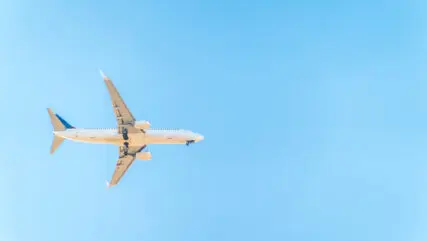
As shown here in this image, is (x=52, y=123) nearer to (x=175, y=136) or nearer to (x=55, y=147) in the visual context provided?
(x=55, y=147)

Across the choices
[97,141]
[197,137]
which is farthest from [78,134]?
[197,137]

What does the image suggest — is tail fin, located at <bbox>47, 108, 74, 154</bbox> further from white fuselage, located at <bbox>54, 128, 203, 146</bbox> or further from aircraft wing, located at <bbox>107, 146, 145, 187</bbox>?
aircraft wing, located at <bbox>107, 146, 145, 187</bbox>

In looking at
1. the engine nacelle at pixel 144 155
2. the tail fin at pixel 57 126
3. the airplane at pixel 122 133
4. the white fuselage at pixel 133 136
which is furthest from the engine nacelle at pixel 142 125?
the tail fin at pixel 57 126

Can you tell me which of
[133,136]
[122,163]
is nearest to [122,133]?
[133,136]

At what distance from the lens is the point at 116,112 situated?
345ft

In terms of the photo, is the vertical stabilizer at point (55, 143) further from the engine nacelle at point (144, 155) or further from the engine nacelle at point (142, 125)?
the engine nacelle at point (144, 155)

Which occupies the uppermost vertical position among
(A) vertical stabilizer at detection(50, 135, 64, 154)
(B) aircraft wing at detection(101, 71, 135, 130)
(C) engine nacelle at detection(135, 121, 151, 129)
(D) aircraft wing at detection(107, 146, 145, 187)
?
(B) aircraft wing at detection(101, 71, 135, 130)

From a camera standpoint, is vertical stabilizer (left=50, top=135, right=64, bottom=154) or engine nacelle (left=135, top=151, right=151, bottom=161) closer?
vertical stabilizer (left=50, top=135, right=64, bottom=154)

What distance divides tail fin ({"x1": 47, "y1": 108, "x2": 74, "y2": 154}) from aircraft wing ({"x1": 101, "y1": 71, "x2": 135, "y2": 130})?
1009cm

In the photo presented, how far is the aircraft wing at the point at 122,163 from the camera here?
116 metres

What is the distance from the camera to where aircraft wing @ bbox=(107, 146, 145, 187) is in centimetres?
11581

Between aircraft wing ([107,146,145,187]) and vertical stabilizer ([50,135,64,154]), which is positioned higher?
aircraft wing ([107,146,145,187])

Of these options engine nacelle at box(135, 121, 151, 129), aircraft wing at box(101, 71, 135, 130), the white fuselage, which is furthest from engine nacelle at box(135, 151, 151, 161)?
engine nacelle at box(135, 121, 151, 129)

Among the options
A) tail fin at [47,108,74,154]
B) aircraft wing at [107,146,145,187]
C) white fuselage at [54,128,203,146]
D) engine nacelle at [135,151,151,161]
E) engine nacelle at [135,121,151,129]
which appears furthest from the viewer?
aircraft wing at [107,146,145,187]
